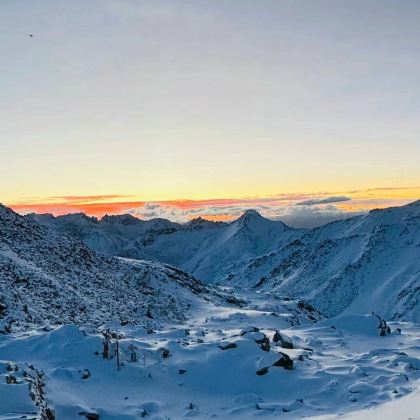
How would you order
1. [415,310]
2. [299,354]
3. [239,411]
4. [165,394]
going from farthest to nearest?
1. [415,310]
2. [299,354]
3. [165,394]
4. [239,411]

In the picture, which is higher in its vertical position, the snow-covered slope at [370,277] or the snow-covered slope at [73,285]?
the snow-covered slope at [73,285]

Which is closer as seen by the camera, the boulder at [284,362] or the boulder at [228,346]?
the boulder at [284,362]

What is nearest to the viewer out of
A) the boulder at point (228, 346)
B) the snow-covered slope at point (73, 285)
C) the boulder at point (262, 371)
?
the boulder at point (262, 371)

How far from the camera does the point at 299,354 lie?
19.4 m

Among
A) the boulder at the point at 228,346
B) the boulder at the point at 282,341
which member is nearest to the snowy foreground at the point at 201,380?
the boulder at the point at 228,346

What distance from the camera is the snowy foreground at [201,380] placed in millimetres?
13070

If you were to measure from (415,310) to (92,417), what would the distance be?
5164 inches

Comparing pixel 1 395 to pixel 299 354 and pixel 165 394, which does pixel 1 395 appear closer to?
Answer: pixel 165 394

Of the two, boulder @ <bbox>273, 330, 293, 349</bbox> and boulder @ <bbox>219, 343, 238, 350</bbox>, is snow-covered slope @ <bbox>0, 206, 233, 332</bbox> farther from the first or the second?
boulder @ <bbox>273, 330, 293, 349</bbox>

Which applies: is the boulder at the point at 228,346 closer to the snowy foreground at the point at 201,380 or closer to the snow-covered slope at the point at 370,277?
the snowy foreground at the point at 201,380

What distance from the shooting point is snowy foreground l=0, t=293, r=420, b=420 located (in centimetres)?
1307

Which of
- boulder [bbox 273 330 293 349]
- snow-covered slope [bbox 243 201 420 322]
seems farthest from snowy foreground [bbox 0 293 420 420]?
snow-covered slope [bbox 243 201 420 322]

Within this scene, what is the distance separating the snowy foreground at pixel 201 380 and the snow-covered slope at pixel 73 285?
312 inches

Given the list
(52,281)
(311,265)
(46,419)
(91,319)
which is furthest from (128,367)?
(311,265)
